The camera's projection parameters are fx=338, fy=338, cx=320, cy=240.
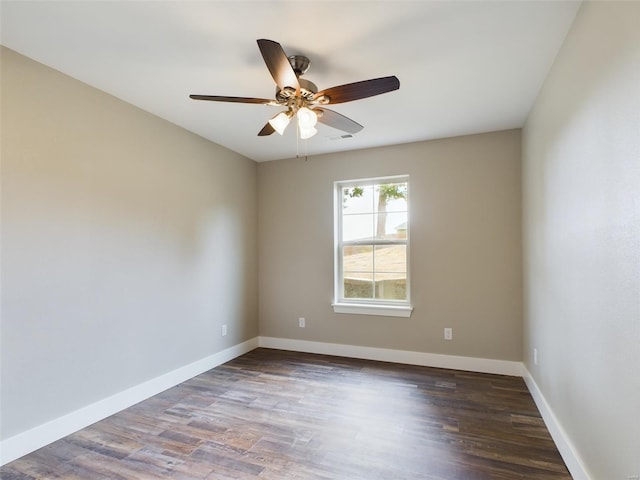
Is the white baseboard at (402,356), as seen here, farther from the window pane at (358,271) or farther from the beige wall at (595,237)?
the beige wall at (595,237)

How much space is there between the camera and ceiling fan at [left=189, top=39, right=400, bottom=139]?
1.70 meters

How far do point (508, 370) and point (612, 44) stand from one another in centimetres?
295

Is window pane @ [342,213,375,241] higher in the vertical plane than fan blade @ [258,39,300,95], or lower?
lower

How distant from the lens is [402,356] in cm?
374

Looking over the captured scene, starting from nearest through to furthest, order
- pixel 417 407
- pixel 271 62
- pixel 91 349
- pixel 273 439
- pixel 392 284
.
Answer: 1. pixel 271 62
2. pixel 273 439
3. pixel 91 349
4. pixel 417 407
5. pixel 392 284

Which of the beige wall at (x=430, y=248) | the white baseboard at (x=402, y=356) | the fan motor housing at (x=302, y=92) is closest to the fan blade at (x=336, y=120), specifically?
the fan motor housing at (x=302, y=92)

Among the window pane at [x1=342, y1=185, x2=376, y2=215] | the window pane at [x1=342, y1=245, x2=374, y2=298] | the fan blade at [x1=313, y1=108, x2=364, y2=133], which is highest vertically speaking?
the fan blade at [x1=313, y1=108, x2=364, y2=133]

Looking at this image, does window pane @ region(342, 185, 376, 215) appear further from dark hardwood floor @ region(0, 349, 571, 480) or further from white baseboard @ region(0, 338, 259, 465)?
white baseboard @ region(0, 338, 259, 465)

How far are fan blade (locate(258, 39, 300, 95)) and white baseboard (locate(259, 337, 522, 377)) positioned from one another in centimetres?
297

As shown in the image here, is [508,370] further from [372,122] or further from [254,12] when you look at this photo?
[254,12]

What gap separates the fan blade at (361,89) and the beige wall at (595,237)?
2.90ft

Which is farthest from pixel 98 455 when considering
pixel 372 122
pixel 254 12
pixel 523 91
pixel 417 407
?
pixel 523 91

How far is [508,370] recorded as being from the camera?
3.34 metres

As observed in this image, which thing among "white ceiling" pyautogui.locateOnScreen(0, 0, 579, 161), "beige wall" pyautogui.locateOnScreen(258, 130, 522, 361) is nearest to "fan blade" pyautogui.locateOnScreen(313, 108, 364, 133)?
"white ceiling" pyautogui.locateOnScreen(0, 0, 579, 161)
